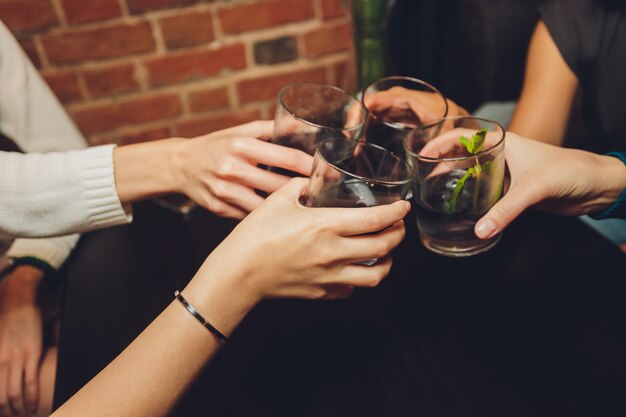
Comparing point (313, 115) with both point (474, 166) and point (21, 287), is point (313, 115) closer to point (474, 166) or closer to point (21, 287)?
point (474, 166)

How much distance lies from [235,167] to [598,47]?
0.93m

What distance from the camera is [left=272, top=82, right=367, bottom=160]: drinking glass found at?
0.75 metres

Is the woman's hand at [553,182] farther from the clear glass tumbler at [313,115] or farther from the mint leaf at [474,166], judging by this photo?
the clear glass tumbler at [313,115]

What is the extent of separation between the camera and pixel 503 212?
0.73m

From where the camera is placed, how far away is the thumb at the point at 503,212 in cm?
73

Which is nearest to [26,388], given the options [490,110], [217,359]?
[217,359]

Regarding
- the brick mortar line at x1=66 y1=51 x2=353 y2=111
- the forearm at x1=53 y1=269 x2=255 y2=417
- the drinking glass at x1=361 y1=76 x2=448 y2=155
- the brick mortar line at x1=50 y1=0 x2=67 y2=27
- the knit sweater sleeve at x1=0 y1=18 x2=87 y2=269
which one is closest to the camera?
the forearm at x1=53 y1=269 x2=255 y2=417

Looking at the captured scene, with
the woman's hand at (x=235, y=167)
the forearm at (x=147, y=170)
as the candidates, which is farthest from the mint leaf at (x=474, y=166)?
the forearm at (x=147, y=170)

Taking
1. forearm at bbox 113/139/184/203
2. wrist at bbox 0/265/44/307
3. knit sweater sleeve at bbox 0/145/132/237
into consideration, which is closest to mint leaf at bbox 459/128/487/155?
forearm at bbox 113/139/184/203

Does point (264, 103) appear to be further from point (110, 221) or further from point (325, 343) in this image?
point (325, 343)

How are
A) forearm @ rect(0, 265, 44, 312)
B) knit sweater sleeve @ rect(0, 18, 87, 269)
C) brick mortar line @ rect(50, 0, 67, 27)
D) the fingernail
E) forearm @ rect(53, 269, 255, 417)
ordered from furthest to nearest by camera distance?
1. brick mortar line @ rect(50, 0, 67, 27)
2. knit sweater sleeve @ rect(0, 18, 87, 269)
3. forearm @ rect(0, 265, 44, 312)
4. the fingernail
5. forearm @ rect(53, 269, 255, 417)

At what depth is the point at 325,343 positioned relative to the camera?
0.71 meters

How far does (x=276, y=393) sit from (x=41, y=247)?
0.64 meters

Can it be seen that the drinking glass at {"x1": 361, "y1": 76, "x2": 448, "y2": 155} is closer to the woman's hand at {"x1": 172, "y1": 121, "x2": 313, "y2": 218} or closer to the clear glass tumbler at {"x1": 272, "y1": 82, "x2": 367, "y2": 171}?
the clear glass tumbler at {"x1": 272, "y1": 82, "x2": 367, "y2": 171}
